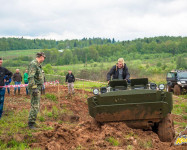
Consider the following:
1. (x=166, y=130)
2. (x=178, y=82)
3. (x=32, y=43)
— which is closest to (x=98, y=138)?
(x=166, y=130)

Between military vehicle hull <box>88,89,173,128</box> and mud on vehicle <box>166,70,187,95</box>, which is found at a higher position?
military vehicle hull <box>88,89,173,128</box>

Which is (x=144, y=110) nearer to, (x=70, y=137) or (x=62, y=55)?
(x=70, y=137)

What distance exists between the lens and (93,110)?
6.84 meters

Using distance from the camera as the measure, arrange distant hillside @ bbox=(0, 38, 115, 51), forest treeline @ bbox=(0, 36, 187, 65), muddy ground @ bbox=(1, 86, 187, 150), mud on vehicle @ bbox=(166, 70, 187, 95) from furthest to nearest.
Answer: distant hillside @ bbox=(0, 38, 115, 51) < forest treeline @ bbox=(0, 36, 187, 65) < mud on vehicle @ bbox=(166, 70, 187, 95) < muddy ground @ bbox=(1, 86, 187, 150)

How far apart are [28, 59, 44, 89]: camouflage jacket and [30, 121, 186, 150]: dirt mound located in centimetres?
127

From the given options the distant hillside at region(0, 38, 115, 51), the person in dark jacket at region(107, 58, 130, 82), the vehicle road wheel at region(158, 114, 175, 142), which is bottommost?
the vehicle road wheel at region(158, 114, 175, 142)

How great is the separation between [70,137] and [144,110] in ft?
5.92

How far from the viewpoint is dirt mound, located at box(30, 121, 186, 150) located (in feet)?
19.1

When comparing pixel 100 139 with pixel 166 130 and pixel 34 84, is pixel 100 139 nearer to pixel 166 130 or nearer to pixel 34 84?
pixel 166 130

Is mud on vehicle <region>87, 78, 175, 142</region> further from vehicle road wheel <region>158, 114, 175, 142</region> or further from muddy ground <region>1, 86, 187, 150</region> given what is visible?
muddy ground <region>1, 86, 187, 150</region>

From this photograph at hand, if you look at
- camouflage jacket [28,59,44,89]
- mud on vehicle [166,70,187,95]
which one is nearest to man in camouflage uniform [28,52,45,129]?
camouflage jacket [28,59,44,89]

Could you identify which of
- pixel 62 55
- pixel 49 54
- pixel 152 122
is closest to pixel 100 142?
pixel 152 122

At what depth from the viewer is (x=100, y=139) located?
618 cm

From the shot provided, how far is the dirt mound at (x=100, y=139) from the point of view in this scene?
582 cm
